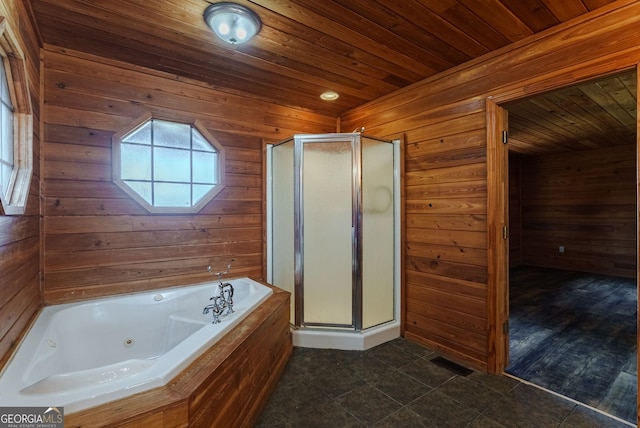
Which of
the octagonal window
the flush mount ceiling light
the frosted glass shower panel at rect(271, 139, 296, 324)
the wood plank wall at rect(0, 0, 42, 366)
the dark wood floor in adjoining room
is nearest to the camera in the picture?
the wood plank wall at rect(0, 0, 42, 366)

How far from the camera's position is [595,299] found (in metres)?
3.81

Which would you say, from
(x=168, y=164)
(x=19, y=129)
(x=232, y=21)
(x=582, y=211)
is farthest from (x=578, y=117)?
(x=19, y=129)

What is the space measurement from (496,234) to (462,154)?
25.2 inches

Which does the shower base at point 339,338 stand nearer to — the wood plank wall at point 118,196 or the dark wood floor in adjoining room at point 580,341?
the wood plank wall at point 118,196

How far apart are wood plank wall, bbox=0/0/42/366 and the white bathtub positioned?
0.34ft

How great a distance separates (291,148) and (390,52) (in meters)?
1.11

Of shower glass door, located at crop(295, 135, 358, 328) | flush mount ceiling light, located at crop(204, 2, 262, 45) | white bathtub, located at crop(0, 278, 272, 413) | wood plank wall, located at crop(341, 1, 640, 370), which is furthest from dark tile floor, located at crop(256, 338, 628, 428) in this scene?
flush mount ceiling light, located at crop(204, 2, 262, 45)

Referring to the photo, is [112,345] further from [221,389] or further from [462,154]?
[462,154]

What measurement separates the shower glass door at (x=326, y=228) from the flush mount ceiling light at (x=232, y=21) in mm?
985

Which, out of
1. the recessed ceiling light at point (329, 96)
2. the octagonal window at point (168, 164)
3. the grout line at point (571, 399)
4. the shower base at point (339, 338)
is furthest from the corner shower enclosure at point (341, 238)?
the grout line at point (571, 399)

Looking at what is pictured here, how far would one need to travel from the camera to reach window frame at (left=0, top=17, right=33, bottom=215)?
1.40 meters

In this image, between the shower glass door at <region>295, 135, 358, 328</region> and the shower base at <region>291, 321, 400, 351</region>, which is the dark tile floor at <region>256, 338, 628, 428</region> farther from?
the shower glass door at <region>295, 135, 358, 328</region>

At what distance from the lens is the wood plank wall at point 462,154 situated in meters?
1.64

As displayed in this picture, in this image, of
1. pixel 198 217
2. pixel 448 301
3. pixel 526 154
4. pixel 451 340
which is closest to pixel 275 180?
pixel 198 217
